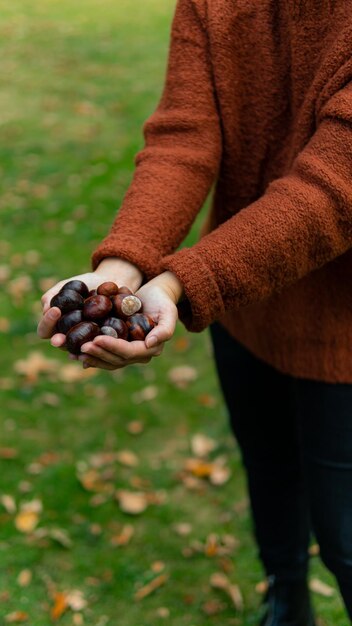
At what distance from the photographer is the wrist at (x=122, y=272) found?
178 centimetres

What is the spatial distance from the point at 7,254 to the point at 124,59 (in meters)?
5.03

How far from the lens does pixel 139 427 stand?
381 centimetres

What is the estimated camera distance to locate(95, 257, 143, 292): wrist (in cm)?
178

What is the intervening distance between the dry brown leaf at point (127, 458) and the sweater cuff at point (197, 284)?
2.03 meters

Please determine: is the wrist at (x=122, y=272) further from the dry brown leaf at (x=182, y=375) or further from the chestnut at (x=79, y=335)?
the dry brown leaf at (x=182, y=375)

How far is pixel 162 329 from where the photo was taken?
1.60m

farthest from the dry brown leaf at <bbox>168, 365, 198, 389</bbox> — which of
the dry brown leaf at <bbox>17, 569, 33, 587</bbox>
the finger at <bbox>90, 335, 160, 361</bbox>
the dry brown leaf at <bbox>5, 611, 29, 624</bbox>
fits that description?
the finger at <bbox>90, 335, 160, 361</bbox>

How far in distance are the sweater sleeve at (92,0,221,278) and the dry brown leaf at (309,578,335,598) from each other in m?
1.65

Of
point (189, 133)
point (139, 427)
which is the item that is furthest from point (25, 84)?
point (189, 133)

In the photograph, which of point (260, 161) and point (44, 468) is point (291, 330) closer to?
point (260, 161)

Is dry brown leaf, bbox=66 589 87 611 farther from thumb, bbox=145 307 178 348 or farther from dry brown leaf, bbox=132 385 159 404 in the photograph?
thumb, bbox=145 307 178 348

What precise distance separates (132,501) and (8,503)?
20.0 inches

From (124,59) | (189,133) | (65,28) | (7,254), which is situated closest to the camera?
(189,133)

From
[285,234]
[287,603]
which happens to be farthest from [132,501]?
[285,234]
